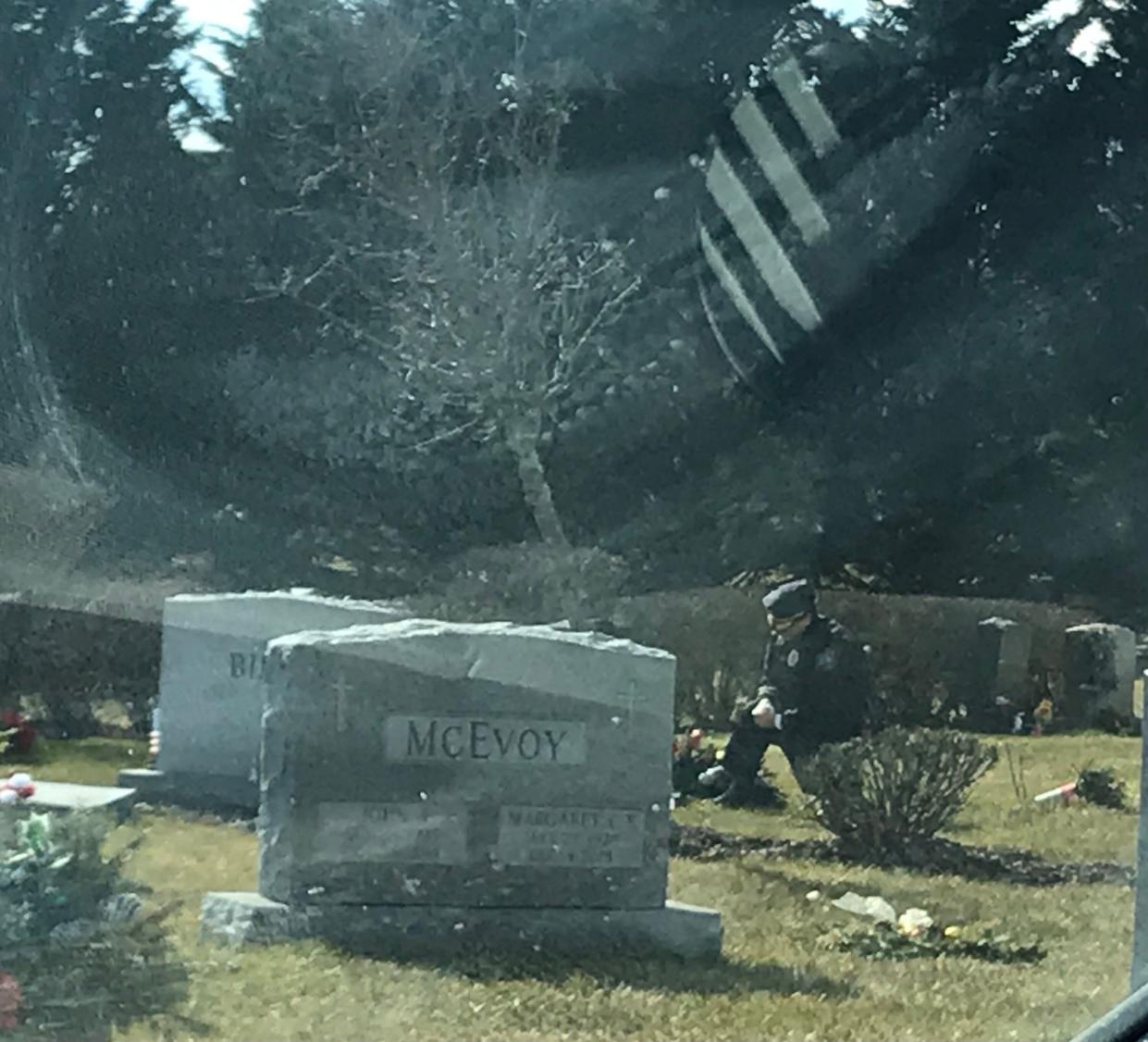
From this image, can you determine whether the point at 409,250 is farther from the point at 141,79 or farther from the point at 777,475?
the point at 777,475

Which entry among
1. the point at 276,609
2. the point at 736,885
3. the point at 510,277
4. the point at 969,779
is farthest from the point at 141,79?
the point at 969,779

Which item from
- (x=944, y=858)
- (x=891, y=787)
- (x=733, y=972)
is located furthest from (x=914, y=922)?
(x=733, y=972)

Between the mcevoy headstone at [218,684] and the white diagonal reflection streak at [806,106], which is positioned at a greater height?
the white diagonal reflection streak at [806,106]

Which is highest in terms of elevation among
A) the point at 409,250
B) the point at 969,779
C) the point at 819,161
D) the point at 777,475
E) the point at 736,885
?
the point at 819,161

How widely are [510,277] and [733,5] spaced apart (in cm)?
79

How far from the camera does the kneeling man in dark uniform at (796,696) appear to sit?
2.92 meters

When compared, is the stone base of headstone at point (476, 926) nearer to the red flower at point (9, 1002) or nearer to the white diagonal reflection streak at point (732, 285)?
the red flower at point (9, 1002)

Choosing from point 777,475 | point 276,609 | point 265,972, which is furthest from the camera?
point 777,475

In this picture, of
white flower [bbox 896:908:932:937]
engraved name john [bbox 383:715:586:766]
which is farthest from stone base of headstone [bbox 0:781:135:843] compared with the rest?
white flower [bbox 896:908:932:937]

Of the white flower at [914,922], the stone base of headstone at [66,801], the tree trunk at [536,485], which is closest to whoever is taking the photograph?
the stone base of headstone at [66,801]

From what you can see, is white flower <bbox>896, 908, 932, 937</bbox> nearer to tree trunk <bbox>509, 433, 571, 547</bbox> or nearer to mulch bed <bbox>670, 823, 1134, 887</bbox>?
mulch bed <bbox>670, 823, 1134, 887</bbox>

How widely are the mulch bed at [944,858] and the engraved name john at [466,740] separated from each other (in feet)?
1.10

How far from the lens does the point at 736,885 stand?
2854 millimetres

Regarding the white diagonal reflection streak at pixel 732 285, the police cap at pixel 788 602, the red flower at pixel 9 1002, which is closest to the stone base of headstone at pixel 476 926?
the red flower at pixel 9 1002
